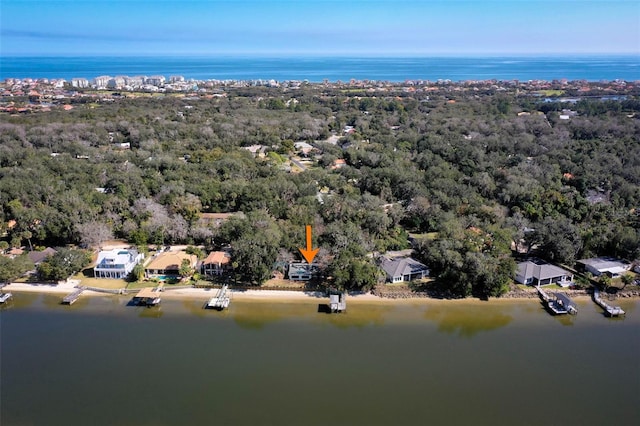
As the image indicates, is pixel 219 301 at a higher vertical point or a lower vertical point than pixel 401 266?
lower

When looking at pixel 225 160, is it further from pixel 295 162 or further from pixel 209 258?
pixel 209 258

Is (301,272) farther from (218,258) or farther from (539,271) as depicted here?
(539,271)

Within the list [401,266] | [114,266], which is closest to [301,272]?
[401,266]

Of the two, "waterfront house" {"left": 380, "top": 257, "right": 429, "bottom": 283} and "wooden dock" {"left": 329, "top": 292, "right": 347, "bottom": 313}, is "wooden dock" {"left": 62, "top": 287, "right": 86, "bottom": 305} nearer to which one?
"wooden dock" {"left": 329, "top": 292, "right": 347, "bottom": 313}

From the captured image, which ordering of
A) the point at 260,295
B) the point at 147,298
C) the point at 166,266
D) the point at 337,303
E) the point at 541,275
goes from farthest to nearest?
the point at 166,266, the point at 541,275, the point at 260,295, the point at 147,298, the point at 337,303

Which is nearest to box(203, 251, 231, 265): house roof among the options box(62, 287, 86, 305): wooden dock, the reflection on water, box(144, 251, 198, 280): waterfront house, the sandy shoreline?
box(144, 251, 198, 280): waterfront house

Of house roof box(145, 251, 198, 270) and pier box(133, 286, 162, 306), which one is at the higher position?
house roof box(145, 251, 198, 270)

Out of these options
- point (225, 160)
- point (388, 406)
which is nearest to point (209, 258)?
A: point (388, 406)

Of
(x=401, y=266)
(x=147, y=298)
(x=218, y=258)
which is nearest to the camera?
(x=147, y=298)
